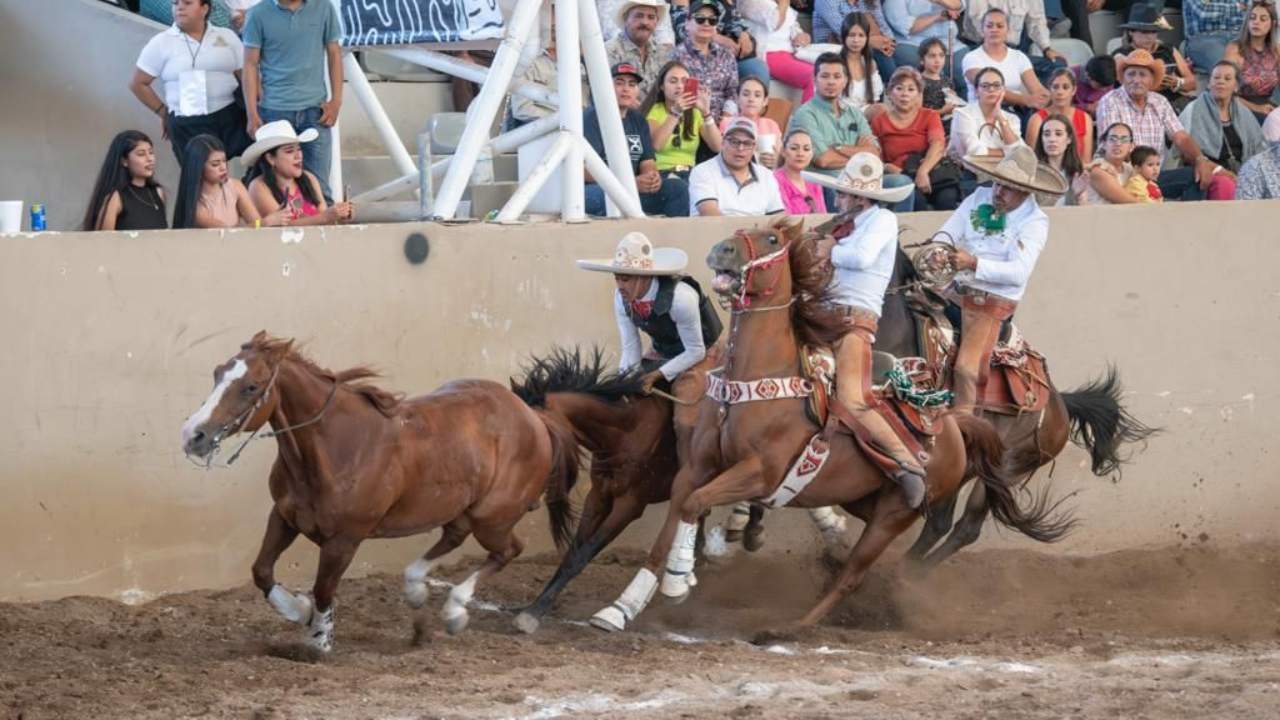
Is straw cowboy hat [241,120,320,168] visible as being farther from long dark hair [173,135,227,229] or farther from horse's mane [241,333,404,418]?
horse's mane [241,333,404,418]

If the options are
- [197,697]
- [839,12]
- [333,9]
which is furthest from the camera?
[839,12]

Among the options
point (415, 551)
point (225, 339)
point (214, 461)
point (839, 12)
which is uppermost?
point (839, 12)

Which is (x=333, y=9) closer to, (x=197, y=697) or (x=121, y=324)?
(x=121, y=324)

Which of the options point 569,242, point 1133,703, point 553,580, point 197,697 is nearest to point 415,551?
point 553,580

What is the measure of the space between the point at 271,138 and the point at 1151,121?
6.18 m

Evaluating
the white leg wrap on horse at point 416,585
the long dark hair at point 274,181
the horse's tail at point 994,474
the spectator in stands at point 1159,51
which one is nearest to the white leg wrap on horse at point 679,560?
the white leg wrap on horse at point 416,585

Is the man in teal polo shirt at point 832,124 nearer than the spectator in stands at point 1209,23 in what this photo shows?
Yes

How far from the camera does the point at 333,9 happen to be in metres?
10.5

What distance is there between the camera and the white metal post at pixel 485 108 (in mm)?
9852

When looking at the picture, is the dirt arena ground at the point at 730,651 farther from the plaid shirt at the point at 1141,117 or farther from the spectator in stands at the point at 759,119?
the plaid shirt at the point at 1141,117

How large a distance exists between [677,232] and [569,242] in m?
0.58

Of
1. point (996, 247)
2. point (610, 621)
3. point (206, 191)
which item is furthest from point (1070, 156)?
point (206, 191)

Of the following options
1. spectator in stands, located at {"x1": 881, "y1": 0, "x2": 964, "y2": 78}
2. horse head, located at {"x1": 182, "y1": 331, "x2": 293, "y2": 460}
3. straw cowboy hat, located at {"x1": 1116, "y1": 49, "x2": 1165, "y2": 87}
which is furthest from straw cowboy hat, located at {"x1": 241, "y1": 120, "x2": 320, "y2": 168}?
straw cowboy hat, located at {"x1": 1116, "y1": 49, "x2": 1165, "y2": 87}

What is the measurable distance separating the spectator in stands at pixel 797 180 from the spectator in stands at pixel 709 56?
93 centimetres
